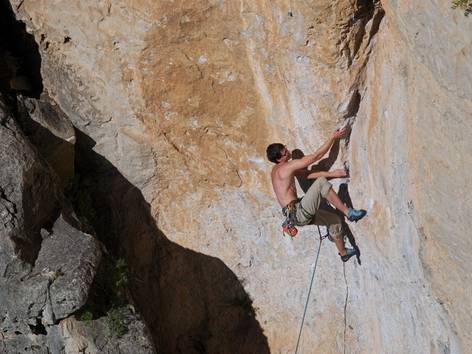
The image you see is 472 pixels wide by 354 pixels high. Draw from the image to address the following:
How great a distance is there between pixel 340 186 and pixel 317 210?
0.39 meters

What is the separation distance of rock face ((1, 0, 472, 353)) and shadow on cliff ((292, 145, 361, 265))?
0.31 ft

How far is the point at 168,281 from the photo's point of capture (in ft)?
37.2

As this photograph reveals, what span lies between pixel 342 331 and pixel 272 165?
2.24 m

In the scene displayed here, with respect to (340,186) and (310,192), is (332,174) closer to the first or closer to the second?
(340,186)

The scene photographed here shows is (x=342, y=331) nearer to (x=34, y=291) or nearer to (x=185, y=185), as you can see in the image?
(x=185, y=185)

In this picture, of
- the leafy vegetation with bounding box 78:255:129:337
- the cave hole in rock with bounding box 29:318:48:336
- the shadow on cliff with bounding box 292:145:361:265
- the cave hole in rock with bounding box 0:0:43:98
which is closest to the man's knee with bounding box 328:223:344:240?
the shadow on cliff with bounding box 292:145:361:265

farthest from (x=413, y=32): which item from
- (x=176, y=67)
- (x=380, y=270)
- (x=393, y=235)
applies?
(x=176, y=67)

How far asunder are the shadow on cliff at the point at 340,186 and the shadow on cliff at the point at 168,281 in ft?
6.73

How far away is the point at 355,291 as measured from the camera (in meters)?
9.91

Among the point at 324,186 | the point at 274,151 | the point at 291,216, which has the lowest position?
the point at 291,216

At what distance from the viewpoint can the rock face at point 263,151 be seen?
24.3ft

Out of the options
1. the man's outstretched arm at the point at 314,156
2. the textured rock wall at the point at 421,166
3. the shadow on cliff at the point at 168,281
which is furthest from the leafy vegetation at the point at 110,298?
the textured rock wall at the point at 421,166

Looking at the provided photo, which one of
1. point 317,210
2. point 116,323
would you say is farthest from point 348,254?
point 116,323

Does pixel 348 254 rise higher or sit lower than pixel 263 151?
lower
